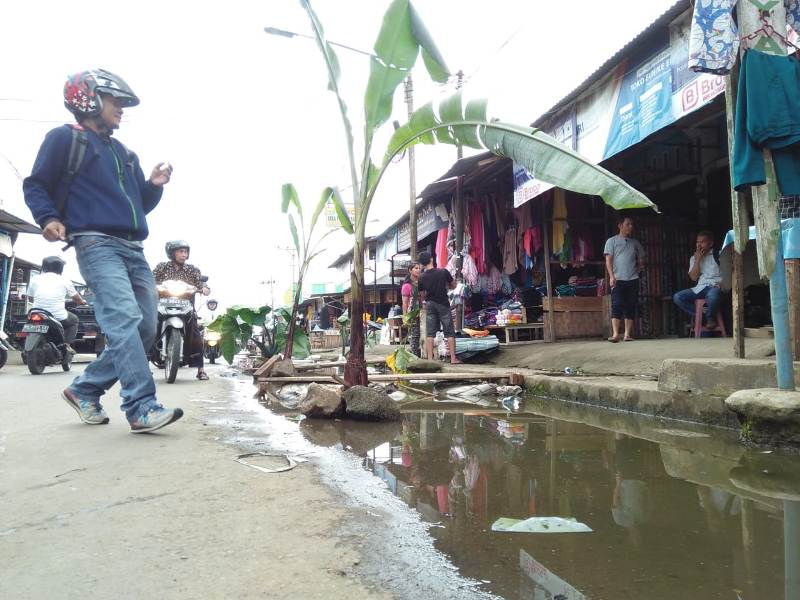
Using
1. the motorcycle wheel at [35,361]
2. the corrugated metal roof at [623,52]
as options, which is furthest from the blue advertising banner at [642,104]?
the motorcycle wheel at [35,361]

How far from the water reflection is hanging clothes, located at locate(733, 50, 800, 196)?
140 centimetres

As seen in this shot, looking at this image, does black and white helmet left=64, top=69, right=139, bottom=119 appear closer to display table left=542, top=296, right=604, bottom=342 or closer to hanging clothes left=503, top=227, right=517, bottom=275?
display table left=542, top=296, right=604, bottom=342

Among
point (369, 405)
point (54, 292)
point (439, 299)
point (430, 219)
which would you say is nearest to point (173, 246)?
point (54, 292)

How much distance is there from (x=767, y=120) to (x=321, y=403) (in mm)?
2900

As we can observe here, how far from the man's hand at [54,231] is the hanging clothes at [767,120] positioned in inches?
134

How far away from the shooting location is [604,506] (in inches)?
71.8

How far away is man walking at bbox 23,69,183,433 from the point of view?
2738 mm

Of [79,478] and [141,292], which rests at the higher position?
[141,292]

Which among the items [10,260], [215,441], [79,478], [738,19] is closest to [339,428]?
[215,441]

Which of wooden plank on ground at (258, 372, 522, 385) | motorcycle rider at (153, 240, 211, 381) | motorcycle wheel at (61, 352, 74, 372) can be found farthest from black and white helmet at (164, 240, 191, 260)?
motorcycle wheel at (61, 352, 74, 372)

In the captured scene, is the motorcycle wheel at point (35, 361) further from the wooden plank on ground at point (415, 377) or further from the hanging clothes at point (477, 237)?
the hanging clothes at point (477, 237)

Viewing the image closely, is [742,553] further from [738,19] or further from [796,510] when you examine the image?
[738,19]

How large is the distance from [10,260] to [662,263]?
48.9 ft

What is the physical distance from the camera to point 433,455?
263cm
